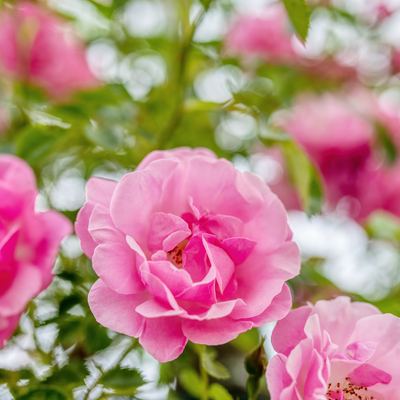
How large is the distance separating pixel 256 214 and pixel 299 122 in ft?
1.49

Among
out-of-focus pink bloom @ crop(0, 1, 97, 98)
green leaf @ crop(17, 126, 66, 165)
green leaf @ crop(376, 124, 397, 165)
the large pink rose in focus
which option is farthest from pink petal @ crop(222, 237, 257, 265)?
out-of-focus pink bloom @ crop(0, 1, 97, 98)

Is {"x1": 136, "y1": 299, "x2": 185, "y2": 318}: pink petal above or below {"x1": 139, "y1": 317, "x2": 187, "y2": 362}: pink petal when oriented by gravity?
above

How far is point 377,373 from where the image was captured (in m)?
0.27

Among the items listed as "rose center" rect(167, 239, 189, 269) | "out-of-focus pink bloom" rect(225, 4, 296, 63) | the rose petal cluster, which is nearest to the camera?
"rose center" rect(167, 239, 189, 269)

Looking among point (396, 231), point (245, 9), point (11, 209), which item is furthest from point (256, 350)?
point (245, 9)

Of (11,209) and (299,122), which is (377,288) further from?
(11,209)

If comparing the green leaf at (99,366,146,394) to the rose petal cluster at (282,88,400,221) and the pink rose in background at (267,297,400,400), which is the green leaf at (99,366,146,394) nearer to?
the pink rose in background at (267,297,400,400)

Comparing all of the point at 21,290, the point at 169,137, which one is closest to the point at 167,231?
the point at 21,290

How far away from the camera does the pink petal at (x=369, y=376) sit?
0.27 meters

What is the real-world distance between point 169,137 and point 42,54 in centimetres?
35

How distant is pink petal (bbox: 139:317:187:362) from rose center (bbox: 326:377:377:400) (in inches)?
4.6

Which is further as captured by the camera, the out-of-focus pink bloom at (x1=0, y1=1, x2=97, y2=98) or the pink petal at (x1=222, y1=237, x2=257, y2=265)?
the out-of-focus pink bloom at (x1=0, y1=1, x2=97, y2=98)

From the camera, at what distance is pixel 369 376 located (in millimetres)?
273

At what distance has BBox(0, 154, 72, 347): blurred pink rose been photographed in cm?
32
